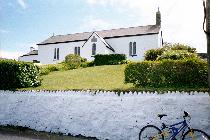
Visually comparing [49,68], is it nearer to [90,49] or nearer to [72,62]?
[72,62]

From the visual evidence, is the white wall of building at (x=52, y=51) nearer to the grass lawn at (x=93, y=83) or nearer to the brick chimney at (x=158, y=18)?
the brick chimney at (x=158, y=18)

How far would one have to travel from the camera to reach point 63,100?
14211 mm

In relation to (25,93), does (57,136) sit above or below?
below

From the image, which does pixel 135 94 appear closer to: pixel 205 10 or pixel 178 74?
pixel 178 74

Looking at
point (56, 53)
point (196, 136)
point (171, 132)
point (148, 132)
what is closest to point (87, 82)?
point (148, 132)

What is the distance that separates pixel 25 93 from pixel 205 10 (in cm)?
1018

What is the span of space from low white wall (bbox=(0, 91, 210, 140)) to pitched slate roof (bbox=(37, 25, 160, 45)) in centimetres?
3155

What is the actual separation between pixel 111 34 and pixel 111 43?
79.2 inches

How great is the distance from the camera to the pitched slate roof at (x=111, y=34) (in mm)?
46156

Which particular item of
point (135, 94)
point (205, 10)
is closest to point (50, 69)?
point (135, 94)

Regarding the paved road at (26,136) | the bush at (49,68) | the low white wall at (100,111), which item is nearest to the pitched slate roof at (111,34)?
the bush at (49,68)

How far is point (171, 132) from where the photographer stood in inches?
424

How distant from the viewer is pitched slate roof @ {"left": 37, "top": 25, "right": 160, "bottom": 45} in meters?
46.2

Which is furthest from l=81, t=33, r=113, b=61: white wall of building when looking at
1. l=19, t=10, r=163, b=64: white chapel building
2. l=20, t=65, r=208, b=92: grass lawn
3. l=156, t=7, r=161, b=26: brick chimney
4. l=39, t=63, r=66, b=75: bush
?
l=20, t=65, r=208, b=92: grass lawn
